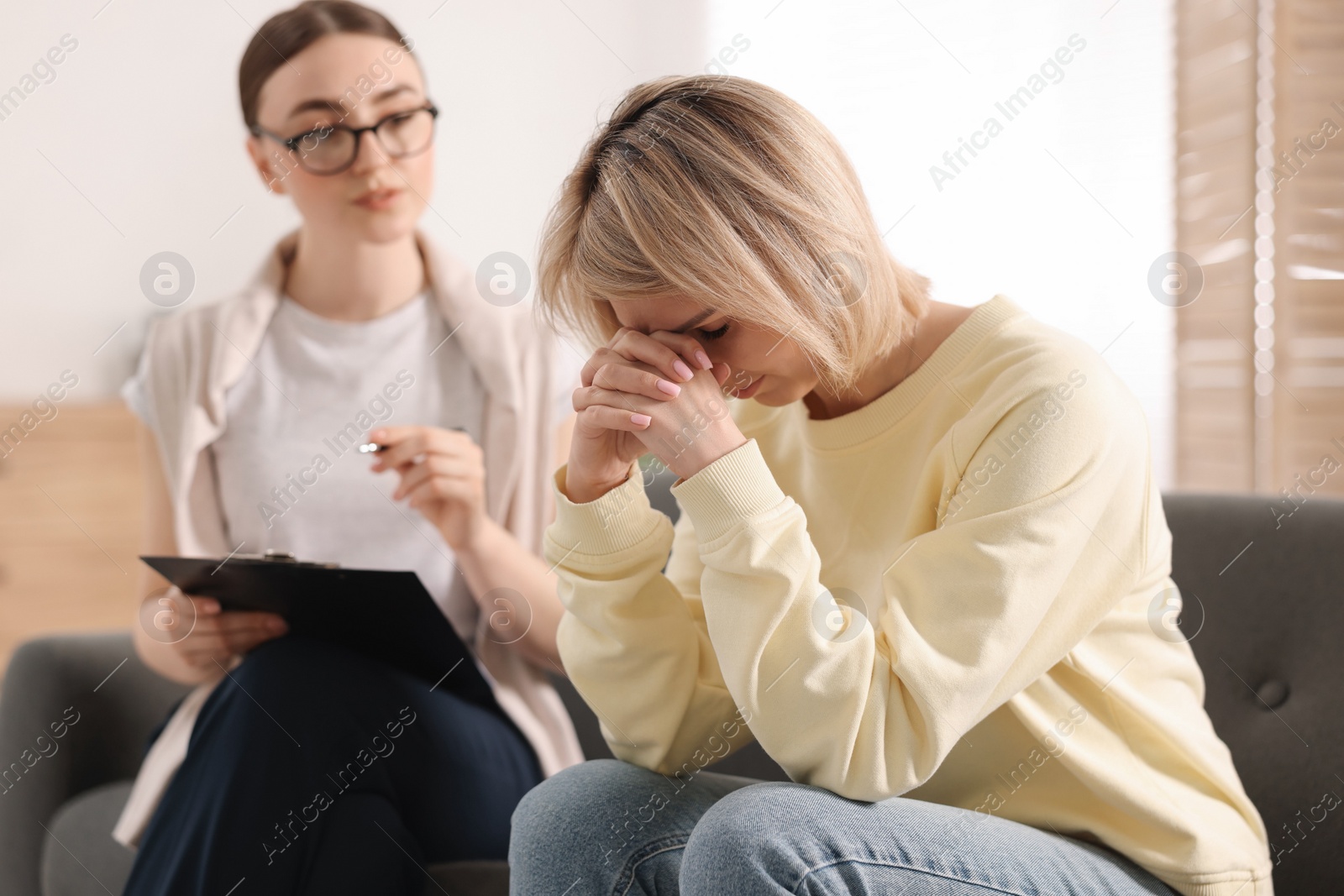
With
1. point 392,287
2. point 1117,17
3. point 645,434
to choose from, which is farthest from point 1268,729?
point 1117,17

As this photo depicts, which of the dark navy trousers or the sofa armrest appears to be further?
the sofa armrest

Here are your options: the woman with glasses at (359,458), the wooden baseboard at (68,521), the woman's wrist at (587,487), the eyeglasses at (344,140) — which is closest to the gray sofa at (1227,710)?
the woman with glasses at (359,458)

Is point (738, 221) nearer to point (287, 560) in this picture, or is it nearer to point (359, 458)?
point (287, 560)

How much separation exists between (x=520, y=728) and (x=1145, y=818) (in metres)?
0.65

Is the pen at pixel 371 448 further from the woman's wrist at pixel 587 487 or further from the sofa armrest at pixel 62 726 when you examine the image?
the sofa armrest at pixel 62 726

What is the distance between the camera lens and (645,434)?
0.74 meters

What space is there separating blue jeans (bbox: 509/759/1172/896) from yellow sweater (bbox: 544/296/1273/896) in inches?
1.1

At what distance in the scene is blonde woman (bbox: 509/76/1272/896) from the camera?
63 cm

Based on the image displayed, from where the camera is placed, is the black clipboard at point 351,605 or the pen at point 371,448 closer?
the black clipboard at point 351,605

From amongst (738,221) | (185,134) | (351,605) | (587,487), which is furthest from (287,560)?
(185,134)

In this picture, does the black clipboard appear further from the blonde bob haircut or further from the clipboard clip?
the blonde bob haircut

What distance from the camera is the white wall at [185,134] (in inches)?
74.0

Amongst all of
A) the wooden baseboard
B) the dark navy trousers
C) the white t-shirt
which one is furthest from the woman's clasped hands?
the wooden baseboard

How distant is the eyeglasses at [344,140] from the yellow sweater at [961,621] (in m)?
0.61
